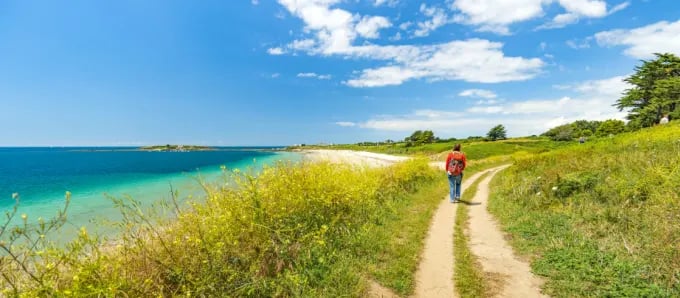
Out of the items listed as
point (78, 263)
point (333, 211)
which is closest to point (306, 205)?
point (333, 211)

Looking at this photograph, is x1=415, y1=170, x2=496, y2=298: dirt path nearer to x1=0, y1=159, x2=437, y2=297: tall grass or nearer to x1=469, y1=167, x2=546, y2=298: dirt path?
x1=469, y1=167, x2=546, y2=298: dirt path

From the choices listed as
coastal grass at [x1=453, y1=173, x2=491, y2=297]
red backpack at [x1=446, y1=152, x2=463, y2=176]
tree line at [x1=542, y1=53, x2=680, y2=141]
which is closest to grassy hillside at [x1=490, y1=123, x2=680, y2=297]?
coastal grass at [x1=453, y1=173, x2=491, y2=297]

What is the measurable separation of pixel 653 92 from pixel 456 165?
165ft

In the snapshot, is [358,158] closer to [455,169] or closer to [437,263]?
[455,169]

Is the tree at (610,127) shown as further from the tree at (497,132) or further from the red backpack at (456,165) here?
the red backpack at (456,165)

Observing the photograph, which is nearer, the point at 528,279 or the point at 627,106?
the point at 528,279

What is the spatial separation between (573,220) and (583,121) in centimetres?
12702

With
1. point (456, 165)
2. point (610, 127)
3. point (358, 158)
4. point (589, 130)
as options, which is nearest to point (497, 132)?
point (589, 130)

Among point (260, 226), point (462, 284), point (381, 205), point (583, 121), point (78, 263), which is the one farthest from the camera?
point (583, 121)

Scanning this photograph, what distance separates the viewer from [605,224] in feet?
24.8

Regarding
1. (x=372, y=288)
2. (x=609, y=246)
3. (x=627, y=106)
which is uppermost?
(x=627, y=106)

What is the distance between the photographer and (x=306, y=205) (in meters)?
8.05

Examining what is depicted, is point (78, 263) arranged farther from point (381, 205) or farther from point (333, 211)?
point (381, 205)

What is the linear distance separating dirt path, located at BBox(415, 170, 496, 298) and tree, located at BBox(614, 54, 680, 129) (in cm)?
4869
